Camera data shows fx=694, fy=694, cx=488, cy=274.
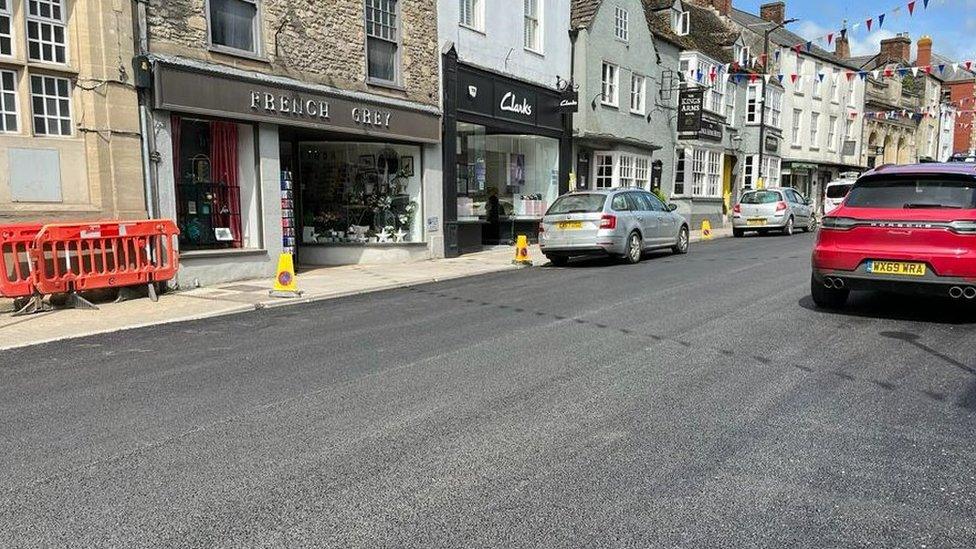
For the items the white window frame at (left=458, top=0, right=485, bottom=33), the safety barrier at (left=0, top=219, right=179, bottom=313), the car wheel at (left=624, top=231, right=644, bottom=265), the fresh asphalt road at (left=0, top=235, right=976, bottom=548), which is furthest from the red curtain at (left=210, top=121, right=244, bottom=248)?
the car wheel at (left=624, top=231, right=644, bottom=265)

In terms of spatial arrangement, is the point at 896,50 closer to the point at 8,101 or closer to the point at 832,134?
the point at 832,134

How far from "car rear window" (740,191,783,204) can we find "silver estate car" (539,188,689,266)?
10.9 m

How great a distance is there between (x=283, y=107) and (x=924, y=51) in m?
52.8

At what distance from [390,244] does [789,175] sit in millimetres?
32499

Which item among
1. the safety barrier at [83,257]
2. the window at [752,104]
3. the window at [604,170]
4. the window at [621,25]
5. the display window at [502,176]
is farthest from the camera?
the window at [752,104]

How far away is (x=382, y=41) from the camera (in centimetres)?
1487

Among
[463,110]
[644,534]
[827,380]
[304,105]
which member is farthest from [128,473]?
[463,110]

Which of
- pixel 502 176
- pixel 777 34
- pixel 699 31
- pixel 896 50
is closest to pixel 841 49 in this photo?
pixel 896 50

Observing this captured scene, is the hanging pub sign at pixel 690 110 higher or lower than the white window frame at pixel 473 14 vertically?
lower

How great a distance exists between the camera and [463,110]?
1695 centimetres

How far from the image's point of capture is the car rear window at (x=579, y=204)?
47.2 feet

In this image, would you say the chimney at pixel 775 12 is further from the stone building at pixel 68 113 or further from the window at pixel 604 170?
the stone building at pixel 68 113

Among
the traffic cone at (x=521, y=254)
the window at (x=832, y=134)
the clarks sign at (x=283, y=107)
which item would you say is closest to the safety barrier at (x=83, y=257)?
the clarks sign at (x=283, y=107)

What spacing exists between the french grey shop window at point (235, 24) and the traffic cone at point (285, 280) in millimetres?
4126
